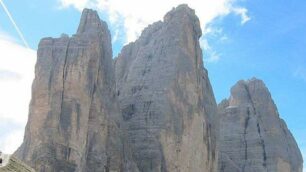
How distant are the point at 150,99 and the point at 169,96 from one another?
5.59ft

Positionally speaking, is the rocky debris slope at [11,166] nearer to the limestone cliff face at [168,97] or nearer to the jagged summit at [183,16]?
the limestone cliff face at [168,97]

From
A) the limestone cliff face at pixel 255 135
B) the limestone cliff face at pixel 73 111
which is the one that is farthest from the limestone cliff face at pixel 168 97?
the limestone cliff face at pixel 255 135

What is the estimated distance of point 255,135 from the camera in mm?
86125

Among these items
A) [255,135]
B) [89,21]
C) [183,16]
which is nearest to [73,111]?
[89,21]

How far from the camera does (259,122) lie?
285ft

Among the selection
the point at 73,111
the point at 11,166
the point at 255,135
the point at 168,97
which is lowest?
the point at 11,166

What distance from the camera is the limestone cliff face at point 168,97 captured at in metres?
62.6

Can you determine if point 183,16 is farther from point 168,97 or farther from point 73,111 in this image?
point 73,111

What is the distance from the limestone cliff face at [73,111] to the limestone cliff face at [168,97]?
491cm

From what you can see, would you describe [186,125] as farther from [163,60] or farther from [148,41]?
[148,41]

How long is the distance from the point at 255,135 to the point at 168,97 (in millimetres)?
24180

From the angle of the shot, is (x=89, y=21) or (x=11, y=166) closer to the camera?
(x=11, y=166)

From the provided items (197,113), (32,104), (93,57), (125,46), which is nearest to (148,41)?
(125,46)

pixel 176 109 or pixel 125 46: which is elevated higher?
pixel 125 46
